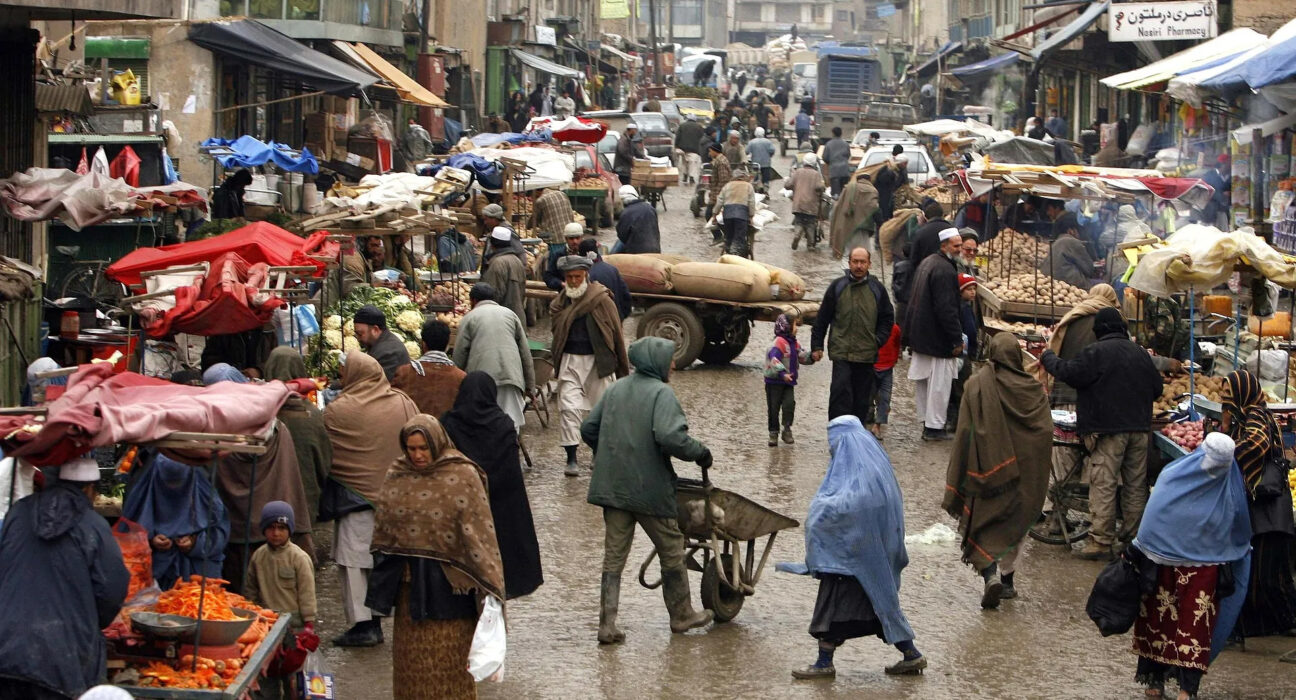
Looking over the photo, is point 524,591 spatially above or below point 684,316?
below

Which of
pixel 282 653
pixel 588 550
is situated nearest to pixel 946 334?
pixel 588 550

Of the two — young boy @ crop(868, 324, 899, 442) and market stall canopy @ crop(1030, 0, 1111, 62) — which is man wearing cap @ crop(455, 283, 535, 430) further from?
market stall canopy @ crop(1030, 0, 1111, 62)

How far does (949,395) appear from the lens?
13.6 metres

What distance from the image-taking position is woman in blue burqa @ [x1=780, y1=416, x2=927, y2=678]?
774 centimetres

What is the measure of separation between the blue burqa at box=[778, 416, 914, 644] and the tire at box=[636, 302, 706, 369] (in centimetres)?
772

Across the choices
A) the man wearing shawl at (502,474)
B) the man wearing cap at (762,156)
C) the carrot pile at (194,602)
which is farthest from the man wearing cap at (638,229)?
the man wearing cap at (762,156)

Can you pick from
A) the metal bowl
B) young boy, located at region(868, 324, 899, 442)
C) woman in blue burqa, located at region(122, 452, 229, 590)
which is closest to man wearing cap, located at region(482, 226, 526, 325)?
young boy, located at region(868, 324, 899, 442)

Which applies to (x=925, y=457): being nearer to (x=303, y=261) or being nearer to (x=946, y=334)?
(x=946, y=334)

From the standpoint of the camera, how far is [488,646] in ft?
22.4

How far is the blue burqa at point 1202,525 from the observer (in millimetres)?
7621

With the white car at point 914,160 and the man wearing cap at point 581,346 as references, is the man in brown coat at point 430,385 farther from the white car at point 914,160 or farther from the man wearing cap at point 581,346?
the white car at point 914,160

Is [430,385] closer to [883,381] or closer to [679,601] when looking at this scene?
[679,601]

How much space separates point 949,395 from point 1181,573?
5941mm

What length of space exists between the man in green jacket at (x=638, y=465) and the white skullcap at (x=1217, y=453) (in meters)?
2.41
